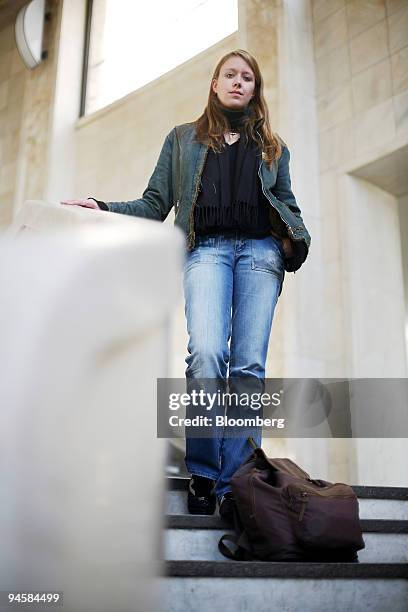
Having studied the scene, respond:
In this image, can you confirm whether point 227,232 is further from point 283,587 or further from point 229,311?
point 283,587

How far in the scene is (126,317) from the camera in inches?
33.1

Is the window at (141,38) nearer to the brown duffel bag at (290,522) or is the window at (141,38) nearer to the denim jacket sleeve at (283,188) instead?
the denim jacket sleeve at (283,188)

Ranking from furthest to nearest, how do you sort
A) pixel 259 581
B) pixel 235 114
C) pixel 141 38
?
pixel 141 38 < pixel 235 114 < pixel 259 581

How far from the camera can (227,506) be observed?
1.96m

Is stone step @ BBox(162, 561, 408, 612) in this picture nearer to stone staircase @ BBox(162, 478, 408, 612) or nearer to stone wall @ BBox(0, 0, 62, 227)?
stone staircase @ BBox(162, 478, 408, 612)

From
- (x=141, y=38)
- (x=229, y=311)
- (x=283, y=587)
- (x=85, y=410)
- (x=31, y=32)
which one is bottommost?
(x=283, y=587)

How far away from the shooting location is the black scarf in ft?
7.32

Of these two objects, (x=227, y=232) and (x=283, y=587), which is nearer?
(x=283, y=587)

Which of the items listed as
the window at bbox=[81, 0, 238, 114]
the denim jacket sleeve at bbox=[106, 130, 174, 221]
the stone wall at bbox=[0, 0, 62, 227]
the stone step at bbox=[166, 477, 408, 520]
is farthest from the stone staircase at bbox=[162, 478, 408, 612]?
the stone wall at bbox=[0, 0, 62, 227]

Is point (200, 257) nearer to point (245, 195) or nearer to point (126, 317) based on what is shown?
point (245, 195)

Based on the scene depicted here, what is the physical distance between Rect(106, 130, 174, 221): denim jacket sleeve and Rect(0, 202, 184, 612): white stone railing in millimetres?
1406

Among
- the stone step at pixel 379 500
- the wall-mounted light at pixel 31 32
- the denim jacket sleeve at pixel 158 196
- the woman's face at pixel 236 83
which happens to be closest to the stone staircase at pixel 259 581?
the stone step at pixel 379 500

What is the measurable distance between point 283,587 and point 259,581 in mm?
57

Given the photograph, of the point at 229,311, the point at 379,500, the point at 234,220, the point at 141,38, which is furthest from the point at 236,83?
the point at 141,38
